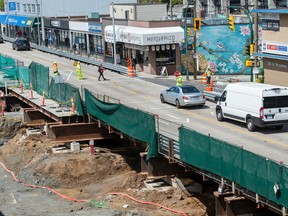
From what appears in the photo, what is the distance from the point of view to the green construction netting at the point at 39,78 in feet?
157

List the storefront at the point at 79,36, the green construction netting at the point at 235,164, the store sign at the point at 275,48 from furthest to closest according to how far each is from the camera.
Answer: the storefront at the point at 79,36 < the store sign at the point at 275,48 < the green construction netting at the point at 235,164

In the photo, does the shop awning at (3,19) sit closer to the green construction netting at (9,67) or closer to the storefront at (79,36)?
the storefront at (79,36)

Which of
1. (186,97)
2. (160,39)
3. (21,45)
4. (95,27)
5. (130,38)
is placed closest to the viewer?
(186,97)

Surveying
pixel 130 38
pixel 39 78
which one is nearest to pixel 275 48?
pixel 39 78

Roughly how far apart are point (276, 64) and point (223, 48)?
68.9 feet

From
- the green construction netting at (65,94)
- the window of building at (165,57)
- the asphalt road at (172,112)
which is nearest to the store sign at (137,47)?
the window of building at (165,57)

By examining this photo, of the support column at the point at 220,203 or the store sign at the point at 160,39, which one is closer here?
the support column at the point at 220,203

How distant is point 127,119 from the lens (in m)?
32.5

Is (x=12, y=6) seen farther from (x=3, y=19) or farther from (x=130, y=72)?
(x=130, y=72)

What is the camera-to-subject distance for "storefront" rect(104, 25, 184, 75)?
65000 mm

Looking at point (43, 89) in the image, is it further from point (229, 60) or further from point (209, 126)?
point (229, 60)

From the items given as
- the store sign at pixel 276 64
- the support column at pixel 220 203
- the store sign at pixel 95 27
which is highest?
the store sign at pixel 95 27

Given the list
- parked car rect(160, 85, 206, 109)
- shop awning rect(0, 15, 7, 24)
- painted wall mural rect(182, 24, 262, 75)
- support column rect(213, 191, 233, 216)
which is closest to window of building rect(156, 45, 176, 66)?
painted wall mural rect(182, 24, 262, 75)

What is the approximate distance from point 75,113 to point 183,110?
6945mm
